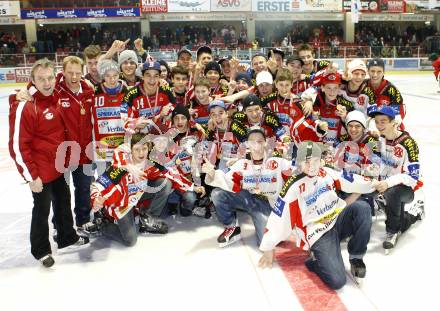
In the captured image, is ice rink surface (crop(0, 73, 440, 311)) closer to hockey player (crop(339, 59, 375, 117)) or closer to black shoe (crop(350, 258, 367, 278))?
black shoe (crop(350, 258, 367, 278))

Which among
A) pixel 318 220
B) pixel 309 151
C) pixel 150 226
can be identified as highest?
pixel 309 151

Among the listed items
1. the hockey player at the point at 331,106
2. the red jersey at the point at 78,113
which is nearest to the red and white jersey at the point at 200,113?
the hockey player at the point at 331,106

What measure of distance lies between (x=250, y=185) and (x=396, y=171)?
1.21 m

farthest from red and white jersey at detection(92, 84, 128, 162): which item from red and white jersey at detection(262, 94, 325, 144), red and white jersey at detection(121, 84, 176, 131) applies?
red and white jersey at detection(262, 94, 325, 144)

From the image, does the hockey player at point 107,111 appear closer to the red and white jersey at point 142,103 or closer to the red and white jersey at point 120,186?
the red and white jersey at point 142,103

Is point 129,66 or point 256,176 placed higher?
point 129,66

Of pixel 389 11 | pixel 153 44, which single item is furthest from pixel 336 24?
pixel 153 44

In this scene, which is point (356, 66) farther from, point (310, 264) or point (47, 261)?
point (47, 261)

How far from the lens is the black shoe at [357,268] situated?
2.82m

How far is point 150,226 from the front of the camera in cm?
379

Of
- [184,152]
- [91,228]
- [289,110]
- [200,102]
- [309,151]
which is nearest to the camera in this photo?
[309,151]

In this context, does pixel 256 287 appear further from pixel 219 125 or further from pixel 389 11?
pixel 389 11

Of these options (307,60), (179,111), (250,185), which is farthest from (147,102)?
(307,60)

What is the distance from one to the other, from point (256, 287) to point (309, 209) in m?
0.63
